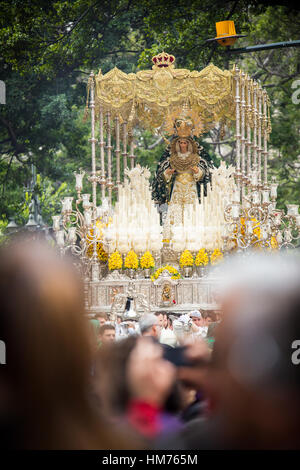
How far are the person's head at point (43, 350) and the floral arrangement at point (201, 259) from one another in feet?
50.8

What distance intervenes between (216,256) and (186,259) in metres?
0.71

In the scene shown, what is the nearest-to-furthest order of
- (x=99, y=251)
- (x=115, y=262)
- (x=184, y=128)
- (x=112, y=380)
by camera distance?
1. (x=112, y=380)
2. (x=115, y=262)
3. (x=99, y=251)
4. (x=184, y=128)

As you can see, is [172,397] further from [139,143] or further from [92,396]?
[139,143]

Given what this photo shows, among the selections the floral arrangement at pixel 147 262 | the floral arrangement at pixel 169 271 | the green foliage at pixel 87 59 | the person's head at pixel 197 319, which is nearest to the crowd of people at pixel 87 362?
the person's head at pixel 197 319

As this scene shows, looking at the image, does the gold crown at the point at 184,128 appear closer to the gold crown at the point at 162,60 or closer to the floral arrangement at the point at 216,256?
the gold crown at the point at 162,60

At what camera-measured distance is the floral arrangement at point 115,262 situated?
17688 millimetres

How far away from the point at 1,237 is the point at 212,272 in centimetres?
1219

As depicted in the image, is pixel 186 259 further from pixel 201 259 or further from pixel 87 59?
pixel 87 59

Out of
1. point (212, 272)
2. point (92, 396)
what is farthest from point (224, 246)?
point (92, 396)

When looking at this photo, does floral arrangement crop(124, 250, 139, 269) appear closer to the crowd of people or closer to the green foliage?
the green foliage

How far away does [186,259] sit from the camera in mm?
18000

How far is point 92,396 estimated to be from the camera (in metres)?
2.75

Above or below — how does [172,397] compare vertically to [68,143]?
below

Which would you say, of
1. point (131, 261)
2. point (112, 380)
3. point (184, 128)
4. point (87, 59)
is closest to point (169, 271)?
point (131, 261)
